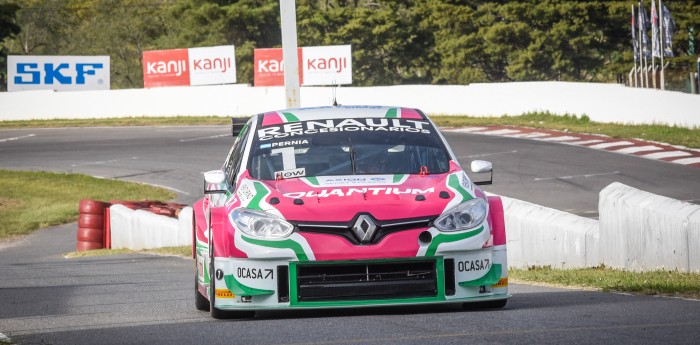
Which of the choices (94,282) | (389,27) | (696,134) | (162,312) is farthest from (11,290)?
(389,27)

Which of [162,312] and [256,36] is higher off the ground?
[256,36]

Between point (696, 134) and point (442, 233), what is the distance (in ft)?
84.0

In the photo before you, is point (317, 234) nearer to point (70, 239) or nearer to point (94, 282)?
point (94, 282)

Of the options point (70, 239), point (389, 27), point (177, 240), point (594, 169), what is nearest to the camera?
point (177, 240)

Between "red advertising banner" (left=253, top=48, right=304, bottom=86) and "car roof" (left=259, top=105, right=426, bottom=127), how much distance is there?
40310mm

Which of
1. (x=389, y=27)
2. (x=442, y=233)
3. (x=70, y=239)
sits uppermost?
(x=389, y=27)

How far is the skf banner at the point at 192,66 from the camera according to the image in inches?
2046

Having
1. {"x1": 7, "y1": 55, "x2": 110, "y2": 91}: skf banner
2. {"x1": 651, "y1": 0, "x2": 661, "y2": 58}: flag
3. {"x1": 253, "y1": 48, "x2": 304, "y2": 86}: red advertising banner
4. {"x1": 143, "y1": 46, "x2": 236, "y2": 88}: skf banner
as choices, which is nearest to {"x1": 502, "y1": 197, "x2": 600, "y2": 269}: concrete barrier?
{"x1": 651, "y1": 0, "x2": 661, "y2": 58}: flag

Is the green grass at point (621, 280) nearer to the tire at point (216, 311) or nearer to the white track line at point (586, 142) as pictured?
the tire at point (216, 311)

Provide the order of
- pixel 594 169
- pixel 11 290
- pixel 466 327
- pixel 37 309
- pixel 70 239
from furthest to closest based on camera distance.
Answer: pixel 594 169 → pixel 70 239 → pixel 11 290 → pixel 37 309 → pixel 466 327

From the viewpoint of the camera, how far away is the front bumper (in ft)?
26.1

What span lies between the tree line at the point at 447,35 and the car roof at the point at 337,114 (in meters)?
47.0

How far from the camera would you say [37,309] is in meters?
10.1

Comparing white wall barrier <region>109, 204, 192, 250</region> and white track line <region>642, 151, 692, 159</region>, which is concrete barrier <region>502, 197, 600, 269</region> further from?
white track line <region>642, 151, 692, 159</region>
